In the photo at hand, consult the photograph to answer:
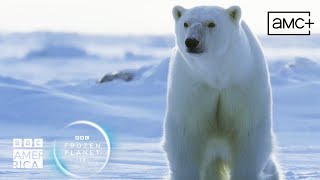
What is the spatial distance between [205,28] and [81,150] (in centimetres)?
344

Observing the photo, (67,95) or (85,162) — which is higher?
(67,95)

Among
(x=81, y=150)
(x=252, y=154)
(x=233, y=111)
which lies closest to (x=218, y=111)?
(x=233, y=111)

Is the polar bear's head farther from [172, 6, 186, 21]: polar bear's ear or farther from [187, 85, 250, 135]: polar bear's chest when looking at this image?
[187, 85, 250, 135]: polar bear's chest

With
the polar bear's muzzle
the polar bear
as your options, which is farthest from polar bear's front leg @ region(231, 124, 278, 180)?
the polar bear's muzzle

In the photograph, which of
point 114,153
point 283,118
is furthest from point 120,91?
point 114,153

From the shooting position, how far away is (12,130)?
33.1 feet

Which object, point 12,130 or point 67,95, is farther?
point 67,95

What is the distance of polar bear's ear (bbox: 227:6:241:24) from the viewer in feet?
16.9

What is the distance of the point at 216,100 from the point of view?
17.5ft

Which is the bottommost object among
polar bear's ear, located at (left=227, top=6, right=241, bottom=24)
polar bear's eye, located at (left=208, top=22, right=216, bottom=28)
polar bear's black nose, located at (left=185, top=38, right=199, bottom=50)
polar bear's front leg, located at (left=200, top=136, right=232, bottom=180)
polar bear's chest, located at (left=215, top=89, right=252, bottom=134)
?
polar bear's front leg, located at (left=200, top=136, right=232, bottom=180)

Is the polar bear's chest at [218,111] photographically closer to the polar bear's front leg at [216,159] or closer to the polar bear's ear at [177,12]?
the polar bear's front leg at [216,159]

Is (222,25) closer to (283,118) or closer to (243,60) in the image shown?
(243,60)

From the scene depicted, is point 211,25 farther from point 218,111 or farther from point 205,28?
point 218,111

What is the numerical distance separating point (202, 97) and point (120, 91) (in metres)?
7.41
